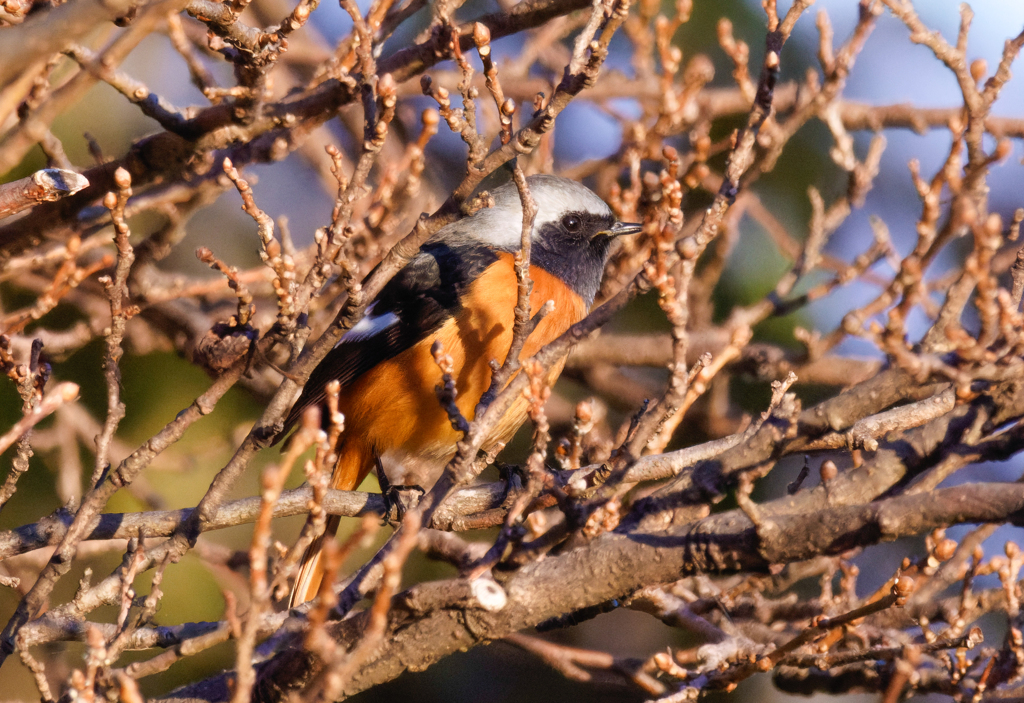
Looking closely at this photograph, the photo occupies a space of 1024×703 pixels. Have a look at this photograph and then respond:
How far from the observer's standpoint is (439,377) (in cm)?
420

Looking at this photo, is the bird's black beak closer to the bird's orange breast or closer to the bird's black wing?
the bird's orange breast

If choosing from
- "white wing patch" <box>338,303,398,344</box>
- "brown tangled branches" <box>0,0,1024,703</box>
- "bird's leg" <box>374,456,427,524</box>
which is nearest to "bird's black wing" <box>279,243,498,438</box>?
"white wing patch" <box>338,303,398,344</box>

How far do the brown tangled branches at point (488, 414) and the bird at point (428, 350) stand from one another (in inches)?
11.6

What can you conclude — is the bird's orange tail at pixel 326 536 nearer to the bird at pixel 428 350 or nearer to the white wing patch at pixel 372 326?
the bird at pixel 428 350

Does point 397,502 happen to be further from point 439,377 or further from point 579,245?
point 579,245

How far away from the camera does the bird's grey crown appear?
502cm

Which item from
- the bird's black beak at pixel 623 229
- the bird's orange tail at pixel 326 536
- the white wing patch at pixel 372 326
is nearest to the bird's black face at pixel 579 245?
the bird's black beak at pixel 623 229

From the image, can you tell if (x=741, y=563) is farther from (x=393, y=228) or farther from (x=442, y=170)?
(x=442, y=170)

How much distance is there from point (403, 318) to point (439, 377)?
1.46 ft

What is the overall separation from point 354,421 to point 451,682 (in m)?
1.81

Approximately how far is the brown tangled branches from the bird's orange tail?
0.22 meters

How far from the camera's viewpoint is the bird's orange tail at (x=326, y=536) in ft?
14.4

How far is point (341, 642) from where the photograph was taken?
232 centimetres

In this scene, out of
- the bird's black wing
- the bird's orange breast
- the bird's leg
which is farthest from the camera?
the bird's black wing
